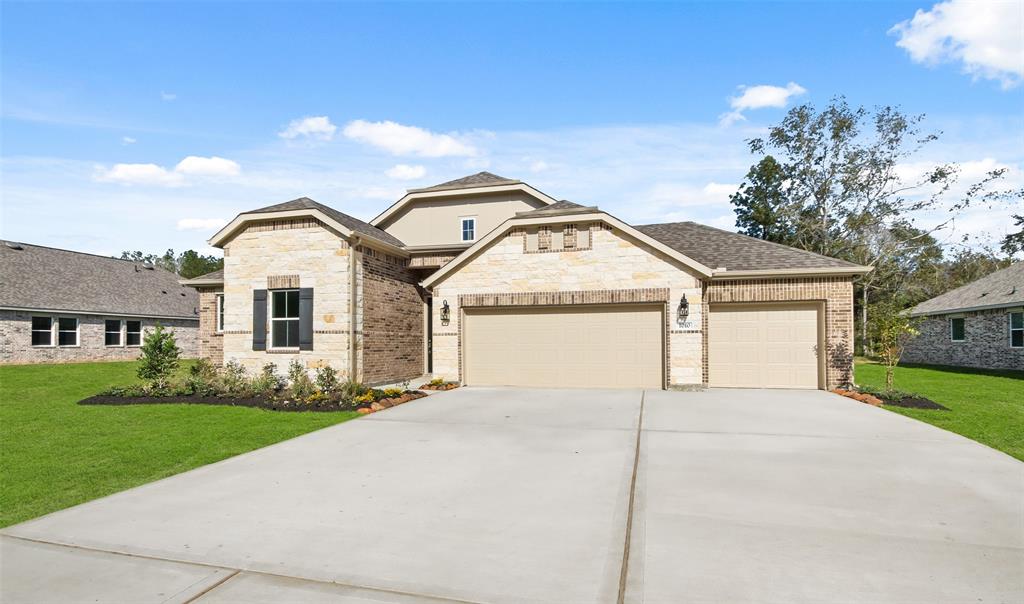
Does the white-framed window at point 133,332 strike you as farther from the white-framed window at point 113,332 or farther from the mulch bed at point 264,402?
the mulch bed at point 264,402

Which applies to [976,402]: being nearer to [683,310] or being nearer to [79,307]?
[683,310]

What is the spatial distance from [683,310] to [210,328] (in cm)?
1487

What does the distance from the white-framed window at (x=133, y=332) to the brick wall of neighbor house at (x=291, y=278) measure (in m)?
17.7

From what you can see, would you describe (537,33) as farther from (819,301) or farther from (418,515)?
(418,515)

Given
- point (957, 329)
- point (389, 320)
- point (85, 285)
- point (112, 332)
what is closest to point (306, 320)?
point (389, 320)

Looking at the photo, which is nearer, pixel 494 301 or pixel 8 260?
pixel 494 301

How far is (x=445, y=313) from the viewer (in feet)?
47.5

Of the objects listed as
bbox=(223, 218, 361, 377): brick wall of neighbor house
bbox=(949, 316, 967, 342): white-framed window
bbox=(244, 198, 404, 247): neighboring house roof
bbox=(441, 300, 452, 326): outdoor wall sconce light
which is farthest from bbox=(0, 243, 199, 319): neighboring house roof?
bbox=(949, 316, 967, 342): white-framed window

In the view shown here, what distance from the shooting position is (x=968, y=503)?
481 cm

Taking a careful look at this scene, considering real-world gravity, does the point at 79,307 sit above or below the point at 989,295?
below

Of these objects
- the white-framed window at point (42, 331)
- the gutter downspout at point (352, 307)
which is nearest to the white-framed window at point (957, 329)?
the gutter downspout at point (352, 307)

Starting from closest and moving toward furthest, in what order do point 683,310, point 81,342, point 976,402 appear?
point 976,402 → point 683,310 → point 81,342

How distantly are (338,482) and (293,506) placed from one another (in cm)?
77

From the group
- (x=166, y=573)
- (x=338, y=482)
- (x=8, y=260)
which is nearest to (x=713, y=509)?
(x=338, y=482)
